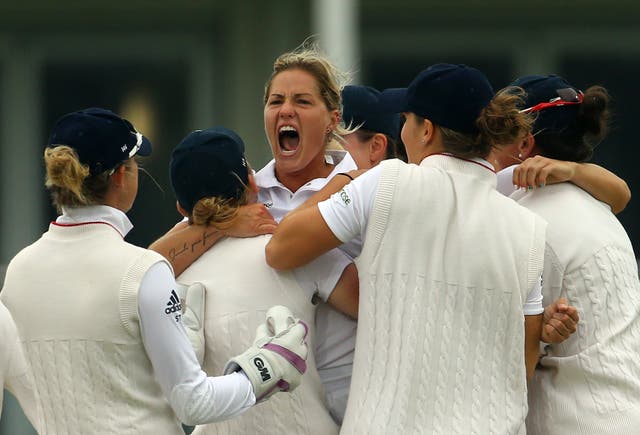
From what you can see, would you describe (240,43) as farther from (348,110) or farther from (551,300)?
(551,300)

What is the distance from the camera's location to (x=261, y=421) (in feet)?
11.2

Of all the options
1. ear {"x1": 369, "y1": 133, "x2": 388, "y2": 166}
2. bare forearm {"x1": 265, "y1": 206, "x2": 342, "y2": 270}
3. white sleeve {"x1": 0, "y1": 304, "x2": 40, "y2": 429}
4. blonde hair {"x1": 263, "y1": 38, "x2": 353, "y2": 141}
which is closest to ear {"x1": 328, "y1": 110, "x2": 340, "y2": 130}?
blonde hair {"x1": 263, "y1": 38, "x2": 353, "y2": 141}

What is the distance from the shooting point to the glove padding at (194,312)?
134 inches

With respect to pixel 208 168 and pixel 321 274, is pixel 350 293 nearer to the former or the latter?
pixel 321 274

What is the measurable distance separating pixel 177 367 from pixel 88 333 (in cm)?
21

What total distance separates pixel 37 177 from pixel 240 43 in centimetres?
140

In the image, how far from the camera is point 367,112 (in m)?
4.29

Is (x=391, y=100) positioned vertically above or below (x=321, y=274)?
above

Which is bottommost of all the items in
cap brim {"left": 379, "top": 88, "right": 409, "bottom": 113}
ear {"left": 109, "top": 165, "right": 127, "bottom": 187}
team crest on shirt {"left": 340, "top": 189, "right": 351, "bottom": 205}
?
cap brim {"left": 379, "top": 88, "right": 409, "bottom": 113}

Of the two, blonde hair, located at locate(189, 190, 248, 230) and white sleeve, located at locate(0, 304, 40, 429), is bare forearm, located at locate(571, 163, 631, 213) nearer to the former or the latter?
blonde hair, located at locate(189, 190, 248, 230)

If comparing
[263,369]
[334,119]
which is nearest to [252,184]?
[334,119]

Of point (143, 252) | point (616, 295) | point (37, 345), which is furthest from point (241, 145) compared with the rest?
point (616, 295)

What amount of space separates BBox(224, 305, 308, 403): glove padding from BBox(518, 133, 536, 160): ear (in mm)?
790

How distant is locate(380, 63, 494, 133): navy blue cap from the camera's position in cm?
333
